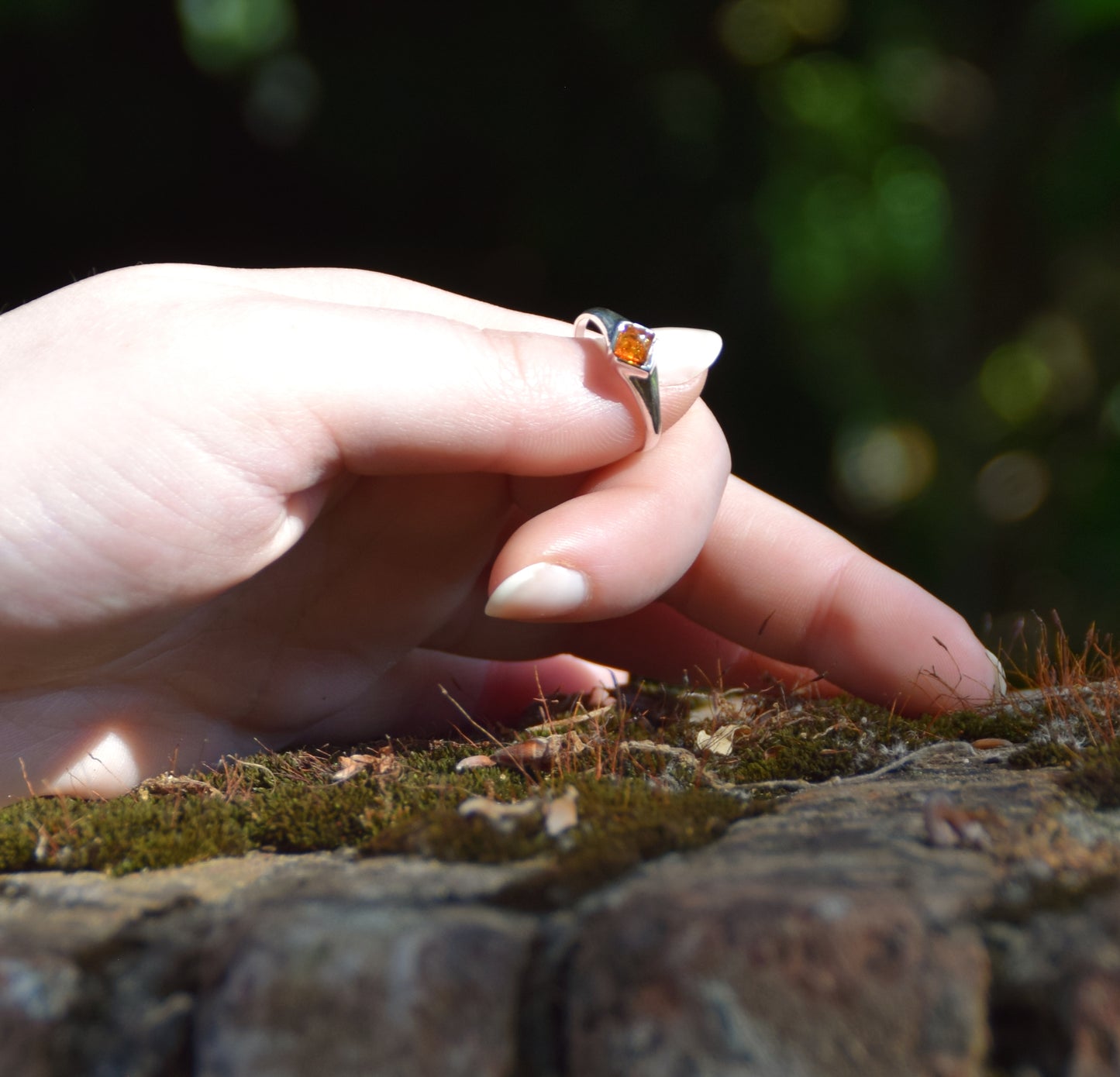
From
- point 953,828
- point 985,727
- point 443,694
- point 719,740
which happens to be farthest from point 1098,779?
point 443,694

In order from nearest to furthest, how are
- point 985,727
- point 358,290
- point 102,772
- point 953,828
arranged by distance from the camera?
1. point 953,828
2. point 985,727
3. point 102,772
4. point 358,290

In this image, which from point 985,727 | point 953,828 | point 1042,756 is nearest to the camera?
point 953,828

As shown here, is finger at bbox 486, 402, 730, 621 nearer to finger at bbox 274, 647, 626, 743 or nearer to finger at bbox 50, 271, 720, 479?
finger at bbox 50, 271, 720, 479

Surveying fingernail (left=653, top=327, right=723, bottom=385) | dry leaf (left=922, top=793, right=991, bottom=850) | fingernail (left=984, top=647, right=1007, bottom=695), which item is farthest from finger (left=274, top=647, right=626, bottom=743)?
dry leaf (left=922, top=793, right=991, bottom=850)

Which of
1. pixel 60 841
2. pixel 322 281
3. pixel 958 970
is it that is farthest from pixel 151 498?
pixel 958 970

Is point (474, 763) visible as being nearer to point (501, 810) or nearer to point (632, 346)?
point (501, 810)

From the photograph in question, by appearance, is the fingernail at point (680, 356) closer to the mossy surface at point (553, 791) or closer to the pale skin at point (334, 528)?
the pale skin at point (334, 528)
